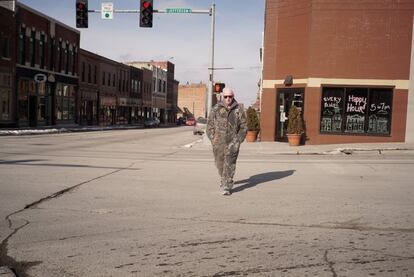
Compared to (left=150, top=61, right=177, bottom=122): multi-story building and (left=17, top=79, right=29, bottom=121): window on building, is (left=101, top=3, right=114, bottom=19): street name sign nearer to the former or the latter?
(left=17, top=79, right=29, bottom=121): window on building

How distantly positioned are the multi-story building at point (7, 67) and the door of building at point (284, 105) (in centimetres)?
2235

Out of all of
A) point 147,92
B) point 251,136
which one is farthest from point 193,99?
point 251,136

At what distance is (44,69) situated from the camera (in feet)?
141

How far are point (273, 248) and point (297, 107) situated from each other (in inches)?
689

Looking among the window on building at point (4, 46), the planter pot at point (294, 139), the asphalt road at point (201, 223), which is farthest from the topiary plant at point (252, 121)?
the window on building at point (4, 46)

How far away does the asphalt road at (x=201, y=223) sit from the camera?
15.3ft

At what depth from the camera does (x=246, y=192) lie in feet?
29.1

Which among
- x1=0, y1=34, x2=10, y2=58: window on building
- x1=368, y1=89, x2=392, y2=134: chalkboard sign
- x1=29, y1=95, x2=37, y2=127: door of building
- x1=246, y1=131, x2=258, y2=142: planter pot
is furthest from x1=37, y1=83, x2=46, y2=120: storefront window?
x1=368, y1=89, x2=392, y2=134: chalkboard sign

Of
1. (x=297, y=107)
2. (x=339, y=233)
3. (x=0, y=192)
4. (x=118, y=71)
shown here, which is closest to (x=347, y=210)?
(x=339, y=233)

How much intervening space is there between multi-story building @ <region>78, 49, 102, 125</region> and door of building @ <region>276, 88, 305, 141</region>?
33234 millimetres

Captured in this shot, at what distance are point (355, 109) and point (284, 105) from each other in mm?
3424

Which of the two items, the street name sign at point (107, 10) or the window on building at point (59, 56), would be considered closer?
the street name sign at point (107, 10)

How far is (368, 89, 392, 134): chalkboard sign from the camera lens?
20750 millimetres

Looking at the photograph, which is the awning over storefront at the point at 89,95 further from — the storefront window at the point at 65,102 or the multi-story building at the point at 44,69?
the storefront window at the point at 65,102
